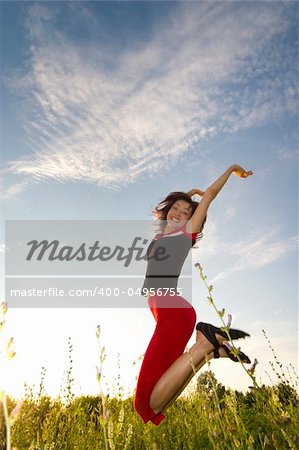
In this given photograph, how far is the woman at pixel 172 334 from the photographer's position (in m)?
3.16

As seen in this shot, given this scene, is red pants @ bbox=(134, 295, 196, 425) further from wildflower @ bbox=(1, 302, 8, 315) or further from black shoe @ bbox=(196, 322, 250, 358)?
wildflower @ bbox=(1, 302, 8, 315)

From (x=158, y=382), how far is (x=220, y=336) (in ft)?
2.25

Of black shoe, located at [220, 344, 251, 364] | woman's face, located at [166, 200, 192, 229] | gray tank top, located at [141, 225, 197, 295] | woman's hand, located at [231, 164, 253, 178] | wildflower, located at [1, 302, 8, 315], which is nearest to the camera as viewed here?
wildflower, located at [1, 302, 8, 315]

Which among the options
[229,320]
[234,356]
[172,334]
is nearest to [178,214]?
[172,334]

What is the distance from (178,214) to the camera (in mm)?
4555

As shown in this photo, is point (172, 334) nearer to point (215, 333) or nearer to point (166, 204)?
point (215, 333)

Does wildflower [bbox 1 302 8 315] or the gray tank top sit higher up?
the gray tank top

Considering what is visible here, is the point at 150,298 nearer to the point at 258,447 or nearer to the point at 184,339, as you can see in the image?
the point at 184,339

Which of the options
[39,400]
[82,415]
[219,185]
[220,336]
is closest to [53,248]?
[39,400]

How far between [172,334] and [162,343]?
13 centimetres

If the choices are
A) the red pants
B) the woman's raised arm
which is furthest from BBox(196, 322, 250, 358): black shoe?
the woman's raised arm

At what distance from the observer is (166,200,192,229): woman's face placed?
4.46 meters

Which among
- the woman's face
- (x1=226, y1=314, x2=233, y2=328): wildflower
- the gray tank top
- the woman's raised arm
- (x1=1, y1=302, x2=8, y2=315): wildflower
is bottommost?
(x1=1, y1=302, x2=8, y2=315): wildflower

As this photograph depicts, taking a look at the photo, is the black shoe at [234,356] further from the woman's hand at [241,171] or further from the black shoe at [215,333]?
the woman's hand at [241,171]
